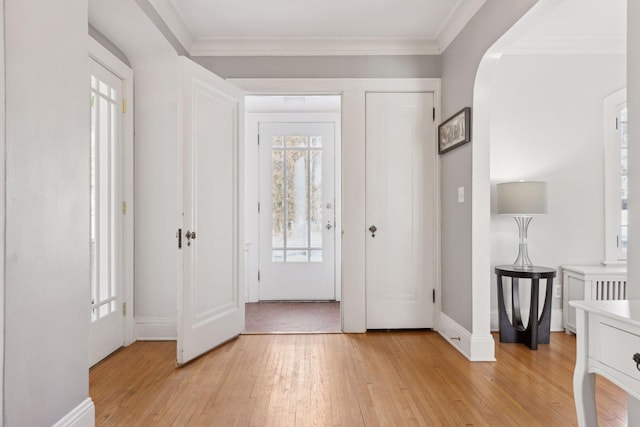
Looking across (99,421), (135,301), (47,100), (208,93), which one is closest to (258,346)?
(135,301)

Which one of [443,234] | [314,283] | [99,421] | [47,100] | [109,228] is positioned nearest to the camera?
[47,100]

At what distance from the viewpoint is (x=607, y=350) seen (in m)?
1.20

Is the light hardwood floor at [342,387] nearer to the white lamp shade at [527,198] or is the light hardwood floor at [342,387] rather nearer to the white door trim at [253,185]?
the white lamp shade at [527,198]

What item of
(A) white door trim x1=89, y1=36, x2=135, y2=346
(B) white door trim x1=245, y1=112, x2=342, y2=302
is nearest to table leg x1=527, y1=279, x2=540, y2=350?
(B) white door trim x1=245, y1=112, x2=342, y2=302

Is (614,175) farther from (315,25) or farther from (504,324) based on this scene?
(315,25)

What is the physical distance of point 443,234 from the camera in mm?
3400

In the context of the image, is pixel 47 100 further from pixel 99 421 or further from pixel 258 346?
pixel 258 346

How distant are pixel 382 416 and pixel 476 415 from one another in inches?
18.7

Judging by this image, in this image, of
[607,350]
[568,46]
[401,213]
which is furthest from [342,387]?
[568,46]

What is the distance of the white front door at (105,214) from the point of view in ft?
8.76

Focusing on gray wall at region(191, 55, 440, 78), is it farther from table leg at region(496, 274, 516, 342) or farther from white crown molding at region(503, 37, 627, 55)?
table leg at region(496, 274, 516, 342)

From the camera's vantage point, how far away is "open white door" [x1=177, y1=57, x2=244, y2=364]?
8.89 feet

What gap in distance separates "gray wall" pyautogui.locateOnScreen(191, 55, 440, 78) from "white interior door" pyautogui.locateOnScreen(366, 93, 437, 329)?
0.24 metres

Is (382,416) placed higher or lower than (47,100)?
lower
